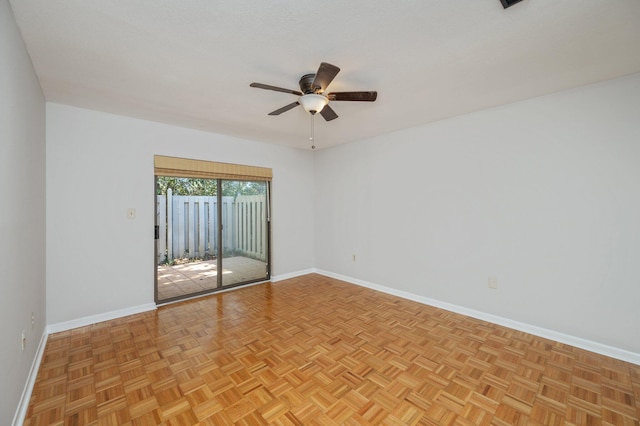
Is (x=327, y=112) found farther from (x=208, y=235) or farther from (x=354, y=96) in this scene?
(x=208, y=235)

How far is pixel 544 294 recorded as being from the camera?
8.97ft

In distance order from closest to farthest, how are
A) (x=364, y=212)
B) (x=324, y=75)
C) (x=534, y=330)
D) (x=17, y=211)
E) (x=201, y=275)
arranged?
(x=17, y=211) < (x=324, y=75) < (x=534, y=330) < (x=201, y=275) < (x=364, y=212)

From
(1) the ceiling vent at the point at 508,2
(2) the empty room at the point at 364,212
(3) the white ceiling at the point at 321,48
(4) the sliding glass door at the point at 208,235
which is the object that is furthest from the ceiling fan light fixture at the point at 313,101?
(4) the sliding glass door at the point at 208,235

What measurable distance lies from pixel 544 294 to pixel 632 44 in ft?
7.20

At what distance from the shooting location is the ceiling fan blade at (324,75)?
1.76 meters

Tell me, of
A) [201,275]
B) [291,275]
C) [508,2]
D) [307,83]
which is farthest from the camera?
[291,275]

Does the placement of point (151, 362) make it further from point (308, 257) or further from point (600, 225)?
point (600, 225)

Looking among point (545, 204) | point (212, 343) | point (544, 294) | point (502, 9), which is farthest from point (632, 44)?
point (212, 343)

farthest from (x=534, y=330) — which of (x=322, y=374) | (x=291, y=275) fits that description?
(x=291, y=275)

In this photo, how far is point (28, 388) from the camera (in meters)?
1.87

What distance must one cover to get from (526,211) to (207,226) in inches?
163

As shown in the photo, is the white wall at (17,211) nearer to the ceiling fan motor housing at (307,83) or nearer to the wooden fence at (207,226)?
the wooden fence at (207,226)

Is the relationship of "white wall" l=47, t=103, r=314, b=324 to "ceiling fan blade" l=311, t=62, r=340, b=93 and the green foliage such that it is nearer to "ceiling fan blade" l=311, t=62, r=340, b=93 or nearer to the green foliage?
the green foliage

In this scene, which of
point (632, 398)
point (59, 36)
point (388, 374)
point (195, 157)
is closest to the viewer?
point (59, 36)
